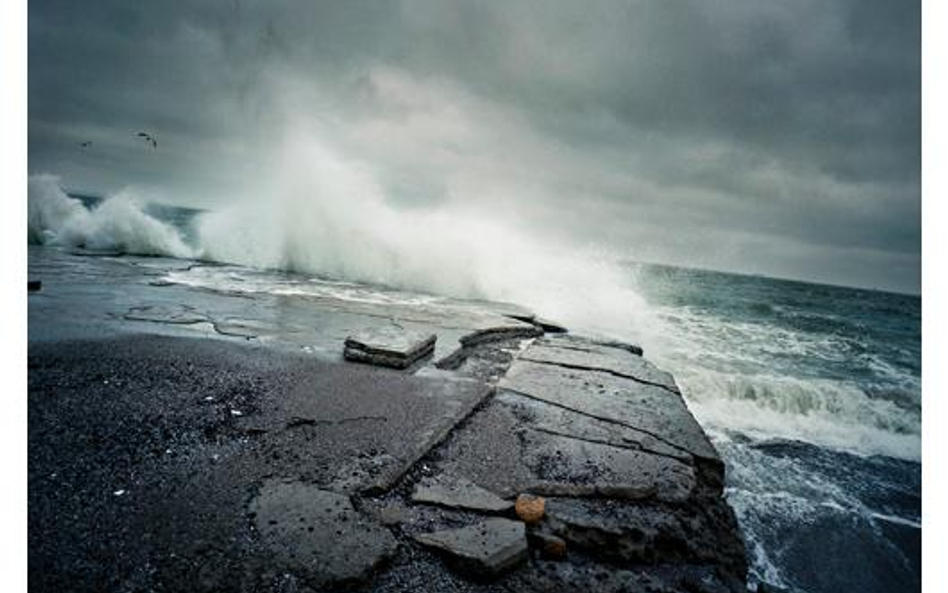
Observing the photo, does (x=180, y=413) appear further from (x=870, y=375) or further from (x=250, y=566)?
(x=870, y=375)

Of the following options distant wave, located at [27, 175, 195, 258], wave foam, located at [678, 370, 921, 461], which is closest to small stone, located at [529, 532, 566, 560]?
wave foam, located at [678, 370, 921, 461]

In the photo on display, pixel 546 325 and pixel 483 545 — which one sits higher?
pixel 546 325

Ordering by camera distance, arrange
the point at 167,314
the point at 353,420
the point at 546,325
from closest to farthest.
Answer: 1. the point at 353,420
2. the point at 167,314
3. the point at 546,325

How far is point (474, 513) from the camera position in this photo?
83.1 inches

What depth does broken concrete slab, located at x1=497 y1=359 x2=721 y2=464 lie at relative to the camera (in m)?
3.12

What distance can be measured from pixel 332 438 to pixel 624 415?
2133 mm

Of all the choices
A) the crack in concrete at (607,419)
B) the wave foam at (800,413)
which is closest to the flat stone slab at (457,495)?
the crack in concrete at (607,419)

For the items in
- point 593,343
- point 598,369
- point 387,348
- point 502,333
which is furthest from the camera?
point 502,333

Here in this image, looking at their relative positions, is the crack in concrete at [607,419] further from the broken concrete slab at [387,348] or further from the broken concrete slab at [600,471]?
the broken concrete slab at [387,348]

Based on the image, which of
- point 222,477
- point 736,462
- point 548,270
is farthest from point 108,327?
point 548,270

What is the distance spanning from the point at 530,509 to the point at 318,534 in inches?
38.6

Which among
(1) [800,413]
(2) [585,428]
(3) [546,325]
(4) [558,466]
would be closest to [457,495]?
(4) [558,466]

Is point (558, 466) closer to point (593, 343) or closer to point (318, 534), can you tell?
point (318, 534)

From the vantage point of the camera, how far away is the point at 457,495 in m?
2.23
